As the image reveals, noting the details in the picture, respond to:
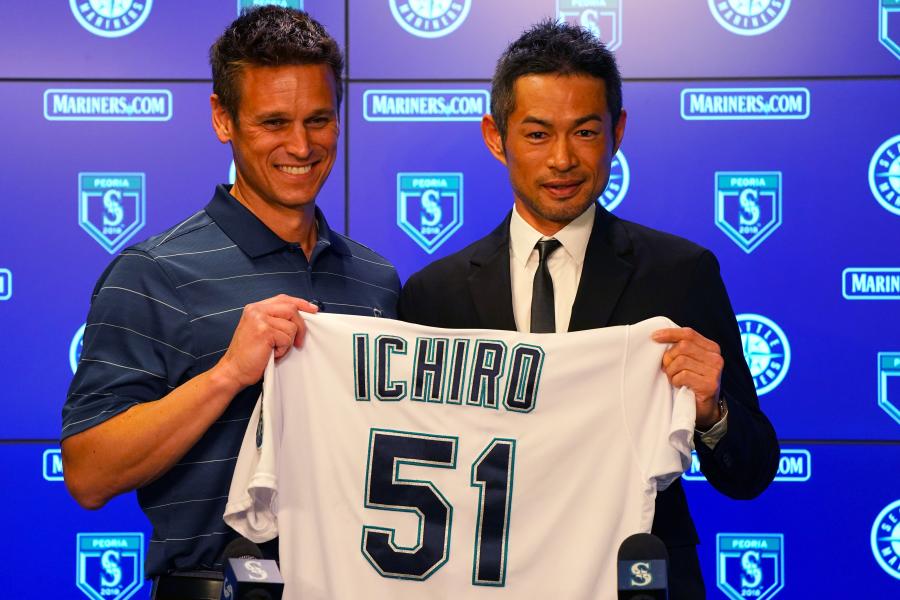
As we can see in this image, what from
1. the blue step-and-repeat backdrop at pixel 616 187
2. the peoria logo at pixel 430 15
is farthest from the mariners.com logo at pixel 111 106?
the peoria logo at pixel 430 15

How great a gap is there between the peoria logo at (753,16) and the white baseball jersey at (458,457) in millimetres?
1736

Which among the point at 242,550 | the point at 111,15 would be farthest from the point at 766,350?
the point at 111,15

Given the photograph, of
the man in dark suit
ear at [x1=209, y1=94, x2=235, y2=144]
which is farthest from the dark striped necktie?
ear at [x1=209, y1=94, x2=235, y2=144]

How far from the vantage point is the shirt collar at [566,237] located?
2.22 m

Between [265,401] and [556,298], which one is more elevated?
[556,298]

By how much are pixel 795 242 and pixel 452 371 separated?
174cm

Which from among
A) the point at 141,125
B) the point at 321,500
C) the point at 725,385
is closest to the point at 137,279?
the point at 321,500

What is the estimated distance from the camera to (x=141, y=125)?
11.2ft

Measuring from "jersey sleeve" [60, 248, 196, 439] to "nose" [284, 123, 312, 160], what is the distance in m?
0.35

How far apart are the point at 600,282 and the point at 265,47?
2.65 feet

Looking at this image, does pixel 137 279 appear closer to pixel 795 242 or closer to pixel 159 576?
pixel 159 576

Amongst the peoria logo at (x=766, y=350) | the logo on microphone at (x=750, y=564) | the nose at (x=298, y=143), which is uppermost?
the nose at (x=298, y=143)

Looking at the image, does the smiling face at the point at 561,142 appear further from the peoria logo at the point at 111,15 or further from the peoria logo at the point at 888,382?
the peoria logo at the point at 111,15

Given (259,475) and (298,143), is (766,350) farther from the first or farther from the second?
(259,475)
